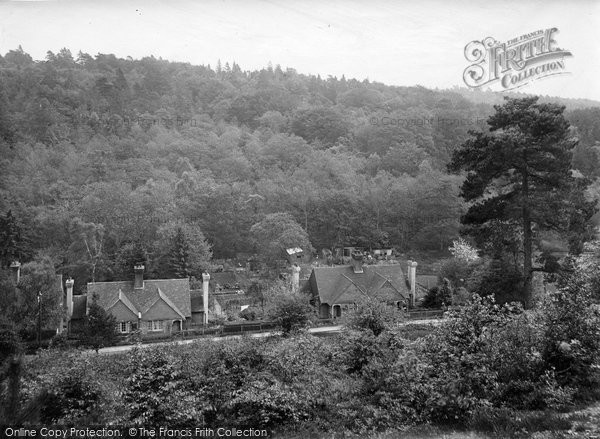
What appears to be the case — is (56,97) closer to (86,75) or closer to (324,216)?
(86,75)

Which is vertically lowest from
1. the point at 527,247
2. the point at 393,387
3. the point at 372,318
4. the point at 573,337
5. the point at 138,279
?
the point at 393,387

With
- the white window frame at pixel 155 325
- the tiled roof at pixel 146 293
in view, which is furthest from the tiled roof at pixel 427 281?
the white window frame at pixel 155 325

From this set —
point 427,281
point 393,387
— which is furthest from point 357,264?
point 393,387

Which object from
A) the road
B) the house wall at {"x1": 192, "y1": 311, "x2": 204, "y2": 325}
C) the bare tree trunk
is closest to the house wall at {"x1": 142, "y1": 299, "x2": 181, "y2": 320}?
the house wall at {"x1": 192, "y1": 311, "x2": 204, "y2": 325}

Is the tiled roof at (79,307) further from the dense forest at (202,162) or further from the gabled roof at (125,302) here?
the dense forest at (202,162)

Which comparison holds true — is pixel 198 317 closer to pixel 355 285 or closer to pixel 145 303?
pixel 145 303

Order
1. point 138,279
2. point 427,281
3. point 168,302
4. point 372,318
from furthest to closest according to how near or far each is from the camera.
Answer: point 427,281 < point 138,279 < point 168,302 < point 372,318

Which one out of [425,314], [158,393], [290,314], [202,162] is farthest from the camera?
[202,162]

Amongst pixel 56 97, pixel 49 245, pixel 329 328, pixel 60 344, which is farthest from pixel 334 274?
pixel 56 97
